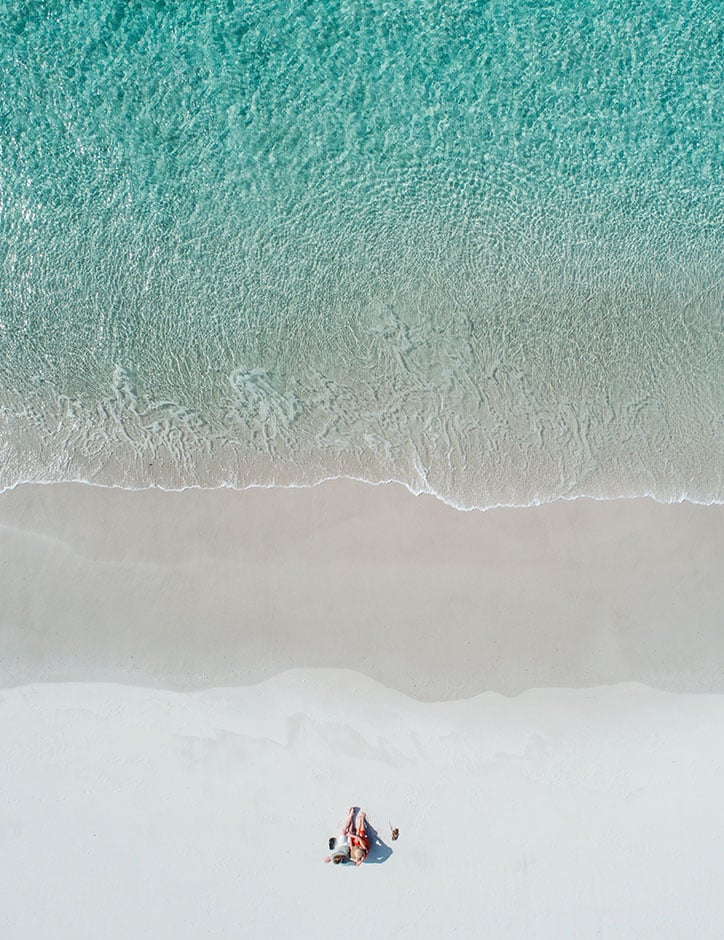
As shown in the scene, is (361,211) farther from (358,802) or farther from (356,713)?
(358,802)

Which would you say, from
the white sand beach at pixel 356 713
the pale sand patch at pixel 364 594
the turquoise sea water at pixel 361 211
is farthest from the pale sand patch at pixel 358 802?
the turquoise sea water at pixel 361 211

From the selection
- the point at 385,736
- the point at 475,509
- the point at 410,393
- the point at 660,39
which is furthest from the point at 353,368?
the point at 660,39

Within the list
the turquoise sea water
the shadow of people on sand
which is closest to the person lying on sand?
the shadow of people on sand

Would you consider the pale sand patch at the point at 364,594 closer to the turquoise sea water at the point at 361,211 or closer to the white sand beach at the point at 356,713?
the white sand beach at the point at 356,713

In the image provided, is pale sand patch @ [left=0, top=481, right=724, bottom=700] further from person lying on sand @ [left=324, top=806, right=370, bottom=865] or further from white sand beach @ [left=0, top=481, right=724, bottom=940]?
person lying on sand @ [left=324, top=806, right=370, bottom=865]

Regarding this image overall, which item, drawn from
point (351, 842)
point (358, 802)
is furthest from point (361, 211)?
point (351, 842)
